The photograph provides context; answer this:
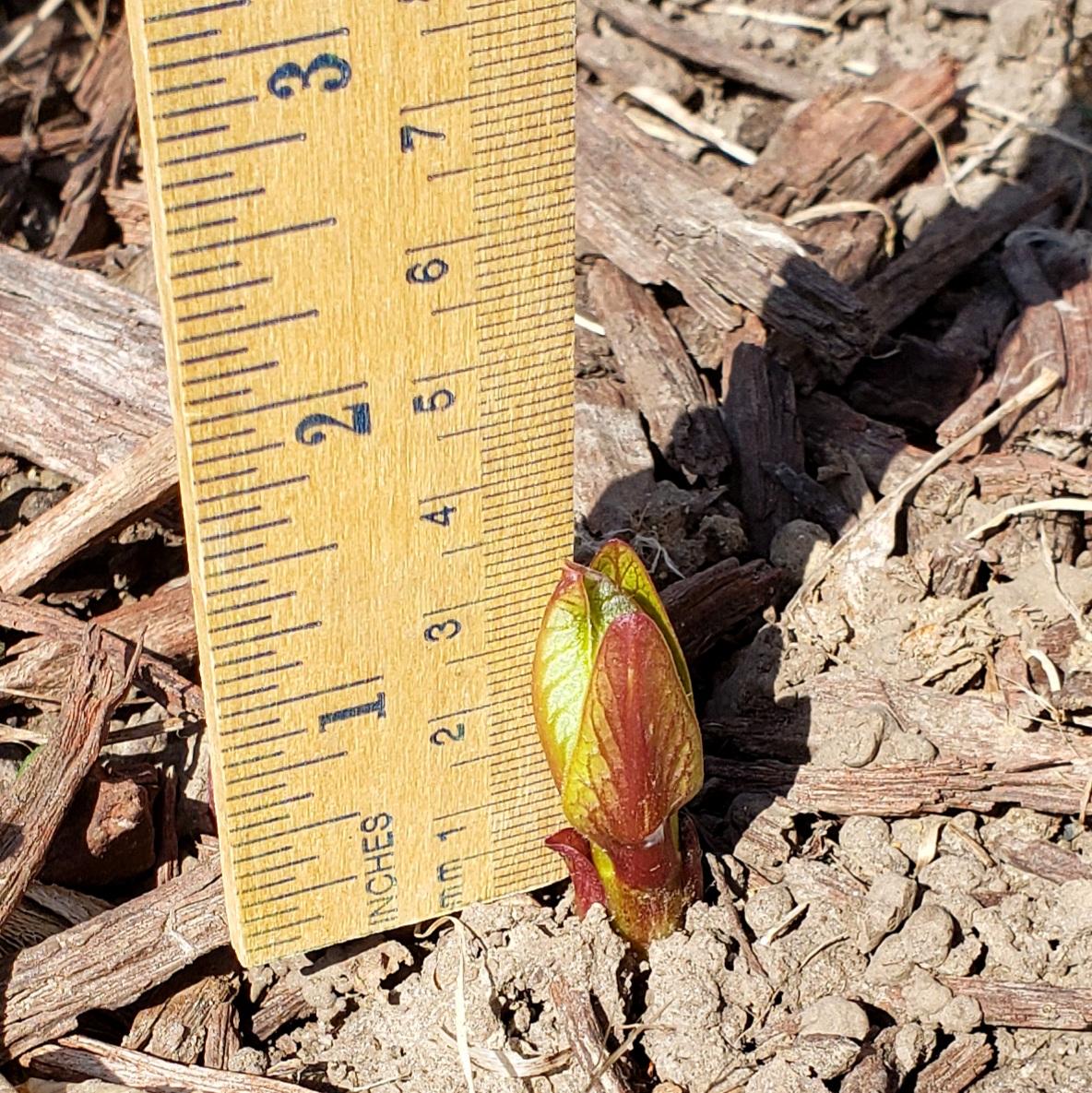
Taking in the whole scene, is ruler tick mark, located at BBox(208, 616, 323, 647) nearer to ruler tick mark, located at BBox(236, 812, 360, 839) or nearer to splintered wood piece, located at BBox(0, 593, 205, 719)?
ruler tick mark, located at BBox(236, 812, 360, 839)

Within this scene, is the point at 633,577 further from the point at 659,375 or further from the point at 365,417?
the point at 659,375

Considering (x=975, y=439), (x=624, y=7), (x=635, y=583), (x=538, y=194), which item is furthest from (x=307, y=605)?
(x=624, y=7)

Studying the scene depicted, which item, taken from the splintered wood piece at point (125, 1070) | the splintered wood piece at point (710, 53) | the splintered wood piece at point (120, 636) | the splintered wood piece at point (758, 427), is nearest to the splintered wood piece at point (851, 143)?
the splintered wood piece at point (710, 53)

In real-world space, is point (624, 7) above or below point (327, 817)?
above

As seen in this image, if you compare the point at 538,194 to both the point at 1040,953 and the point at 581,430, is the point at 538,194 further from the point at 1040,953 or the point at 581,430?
the point at 1040,953

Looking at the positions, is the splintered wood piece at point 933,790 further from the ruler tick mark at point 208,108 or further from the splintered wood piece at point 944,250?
the ruler tick mark at point 208,108

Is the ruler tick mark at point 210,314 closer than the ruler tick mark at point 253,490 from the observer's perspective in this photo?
Yes

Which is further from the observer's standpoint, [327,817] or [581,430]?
[581,430]

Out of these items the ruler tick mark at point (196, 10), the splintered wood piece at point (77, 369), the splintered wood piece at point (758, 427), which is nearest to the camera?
the ruler tick mark at point (196, 10)
